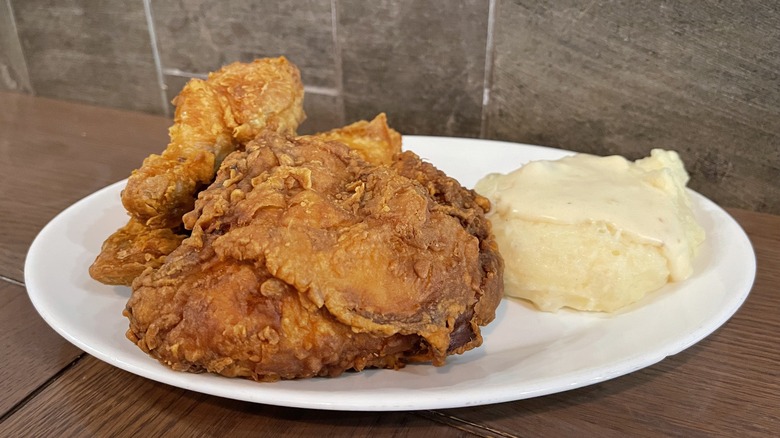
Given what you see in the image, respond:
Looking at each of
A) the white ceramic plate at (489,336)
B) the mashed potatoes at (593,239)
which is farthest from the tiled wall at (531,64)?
the mashed potatoes at (593,239)

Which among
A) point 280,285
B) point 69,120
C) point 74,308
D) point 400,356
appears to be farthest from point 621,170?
point 69,120

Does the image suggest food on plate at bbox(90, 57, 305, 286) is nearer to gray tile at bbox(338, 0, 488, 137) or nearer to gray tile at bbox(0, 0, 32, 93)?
gray tile at bbox(338, 0, 488, 137)

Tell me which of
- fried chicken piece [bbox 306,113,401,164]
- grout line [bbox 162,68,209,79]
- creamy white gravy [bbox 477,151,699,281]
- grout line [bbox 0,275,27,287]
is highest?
fried chicken piece [bbox 306,113,401,164]

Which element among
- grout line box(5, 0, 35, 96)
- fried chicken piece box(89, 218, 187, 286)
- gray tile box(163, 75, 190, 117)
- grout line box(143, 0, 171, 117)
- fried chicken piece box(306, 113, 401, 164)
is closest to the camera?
fried chicken piece box(89, 218, 187, 286)

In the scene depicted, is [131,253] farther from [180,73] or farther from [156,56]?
[156,56]

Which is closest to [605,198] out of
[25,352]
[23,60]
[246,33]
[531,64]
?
[531,64]

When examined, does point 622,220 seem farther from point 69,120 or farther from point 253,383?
point 69,120

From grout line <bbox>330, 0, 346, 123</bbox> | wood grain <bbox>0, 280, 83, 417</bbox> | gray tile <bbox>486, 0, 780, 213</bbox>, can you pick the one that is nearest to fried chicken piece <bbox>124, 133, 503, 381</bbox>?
→ wood grain <bbox>0, 280, 83, 417</bbox>
